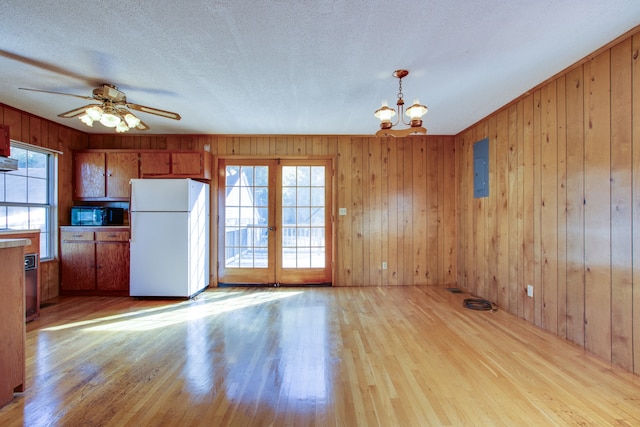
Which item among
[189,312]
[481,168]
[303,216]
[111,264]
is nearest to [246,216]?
[303,216]

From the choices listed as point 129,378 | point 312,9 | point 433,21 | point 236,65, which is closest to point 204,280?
point 129,378

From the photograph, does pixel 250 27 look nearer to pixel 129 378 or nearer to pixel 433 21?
pixel 433 21

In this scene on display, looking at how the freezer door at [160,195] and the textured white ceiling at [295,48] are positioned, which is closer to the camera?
the textured white ceiling at [295,48]

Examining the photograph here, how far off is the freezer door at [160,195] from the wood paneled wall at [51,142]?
48.8 inches

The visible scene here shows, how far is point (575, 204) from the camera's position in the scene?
249cm

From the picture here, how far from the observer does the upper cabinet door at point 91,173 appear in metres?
4.22

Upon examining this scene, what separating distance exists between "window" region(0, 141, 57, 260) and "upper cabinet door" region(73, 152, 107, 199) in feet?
0.93

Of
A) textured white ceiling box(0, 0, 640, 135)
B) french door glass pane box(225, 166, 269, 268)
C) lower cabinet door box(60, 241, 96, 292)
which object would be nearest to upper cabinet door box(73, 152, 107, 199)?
lower cabinet door box(60, 241, 96, 292)

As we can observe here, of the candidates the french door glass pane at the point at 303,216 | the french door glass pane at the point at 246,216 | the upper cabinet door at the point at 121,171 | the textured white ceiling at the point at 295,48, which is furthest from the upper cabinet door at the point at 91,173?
the french door glass pane at the point at 303,216

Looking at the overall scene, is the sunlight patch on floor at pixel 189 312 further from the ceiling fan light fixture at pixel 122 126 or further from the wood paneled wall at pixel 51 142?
the ceiling fan light fixture at pixel 122 126

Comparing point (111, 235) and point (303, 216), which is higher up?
point (303, 216)

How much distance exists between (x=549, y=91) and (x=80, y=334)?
5.18 meters

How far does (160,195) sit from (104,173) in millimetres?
1187

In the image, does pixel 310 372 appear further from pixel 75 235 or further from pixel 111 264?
pixel 75 235
